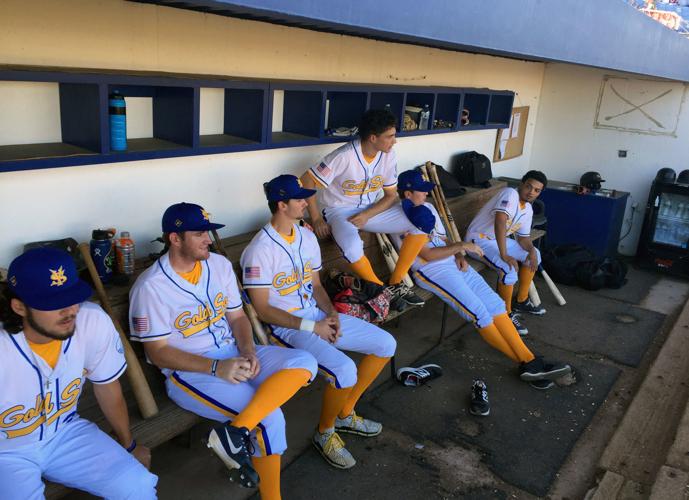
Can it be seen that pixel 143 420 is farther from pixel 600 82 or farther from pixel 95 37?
pixel 600 82

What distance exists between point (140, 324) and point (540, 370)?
2.52 meters

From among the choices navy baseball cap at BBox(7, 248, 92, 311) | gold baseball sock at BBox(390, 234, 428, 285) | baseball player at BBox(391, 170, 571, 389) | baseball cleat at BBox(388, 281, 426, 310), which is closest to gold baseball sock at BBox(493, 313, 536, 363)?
baseball player at BBox(391, 170, 571, 389)

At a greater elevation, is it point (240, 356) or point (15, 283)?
point (15, 283)

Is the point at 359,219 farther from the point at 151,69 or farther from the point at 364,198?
the point at 151,69

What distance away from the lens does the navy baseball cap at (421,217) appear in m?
4.09

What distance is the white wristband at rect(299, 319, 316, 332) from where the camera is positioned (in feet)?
10.0

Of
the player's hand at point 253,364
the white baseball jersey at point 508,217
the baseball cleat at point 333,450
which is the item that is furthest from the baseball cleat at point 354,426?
the white baseball jersey at point 508,217

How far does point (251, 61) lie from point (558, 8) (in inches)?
71.6

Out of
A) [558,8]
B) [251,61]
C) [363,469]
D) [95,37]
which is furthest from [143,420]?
[558,8]

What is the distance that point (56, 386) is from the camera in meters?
2.11

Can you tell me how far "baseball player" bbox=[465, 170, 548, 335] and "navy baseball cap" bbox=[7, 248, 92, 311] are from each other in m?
3.43

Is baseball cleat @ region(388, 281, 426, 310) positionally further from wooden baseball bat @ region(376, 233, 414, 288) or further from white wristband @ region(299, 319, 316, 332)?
white wristband @ region(299, 319, 316, 332)

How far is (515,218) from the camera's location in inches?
194

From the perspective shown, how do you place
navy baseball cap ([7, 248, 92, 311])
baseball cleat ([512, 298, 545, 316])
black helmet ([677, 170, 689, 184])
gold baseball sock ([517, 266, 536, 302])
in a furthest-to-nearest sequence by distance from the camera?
1. black helmet ([677, 170, 689, 184])
2. baseball cleat ([512, 298, 545, 316])
3. gold baseball sock ([517, 266, 536, 302])
4. navy baseball cap ([7, 248, 92, 311])
